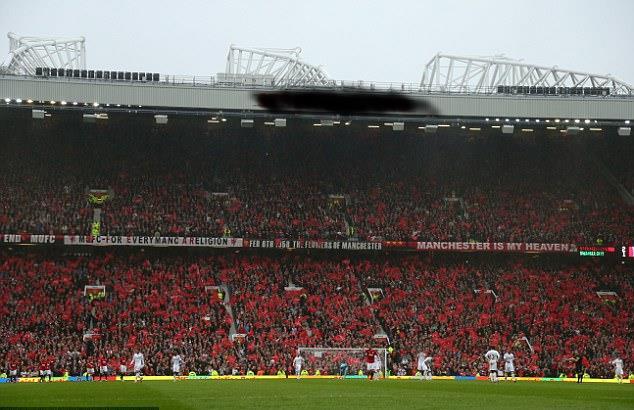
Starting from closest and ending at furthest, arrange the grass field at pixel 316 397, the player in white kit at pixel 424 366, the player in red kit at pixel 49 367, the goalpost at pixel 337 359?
the grass field at pixel 316 397 < the player in red kit at pixel 49 367 < the player in white kit at pixel 424 366 < the goalpost at pixel 337 359

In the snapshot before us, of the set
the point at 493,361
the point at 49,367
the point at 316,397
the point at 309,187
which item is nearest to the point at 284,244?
the point at 309,187

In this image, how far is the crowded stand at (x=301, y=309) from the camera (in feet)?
155

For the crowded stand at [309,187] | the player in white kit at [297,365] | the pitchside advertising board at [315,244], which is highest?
the crowded stand at [309,187]

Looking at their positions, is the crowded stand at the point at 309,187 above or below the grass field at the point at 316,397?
above

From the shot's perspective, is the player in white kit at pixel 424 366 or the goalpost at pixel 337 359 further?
the goalpost at pixel 337 359

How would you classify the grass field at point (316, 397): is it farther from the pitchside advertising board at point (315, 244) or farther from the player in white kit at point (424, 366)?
the pitchside advertising board at point (315, 244)

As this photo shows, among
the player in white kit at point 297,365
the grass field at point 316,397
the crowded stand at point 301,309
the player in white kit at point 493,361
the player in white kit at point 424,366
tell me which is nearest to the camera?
the grass field at point 316,397

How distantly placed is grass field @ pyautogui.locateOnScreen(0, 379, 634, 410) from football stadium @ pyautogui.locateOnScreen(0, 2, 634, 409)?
986 cm

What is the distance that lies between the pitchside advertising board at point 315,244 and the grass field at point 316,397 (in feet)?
70.2

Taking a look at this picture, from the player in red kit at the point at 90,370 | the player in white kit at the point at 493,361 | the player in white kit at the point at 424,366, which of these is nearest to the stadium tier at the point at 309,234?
the player in white kit at the point at 424,366

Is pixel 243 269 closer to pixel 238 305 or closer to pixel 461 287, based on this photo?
pixel 238 305

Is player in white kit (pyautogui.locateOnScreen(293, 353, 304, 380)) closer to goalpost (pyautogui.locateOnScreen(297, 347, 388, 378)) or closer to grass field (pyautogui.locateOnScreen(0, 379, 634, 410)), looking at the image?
goalpost (pyautogui.locateOnScreen(297, 347, 388, 378))

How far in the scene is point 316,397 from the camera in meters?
27.9

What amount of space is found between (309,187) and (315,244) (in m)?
6.84
